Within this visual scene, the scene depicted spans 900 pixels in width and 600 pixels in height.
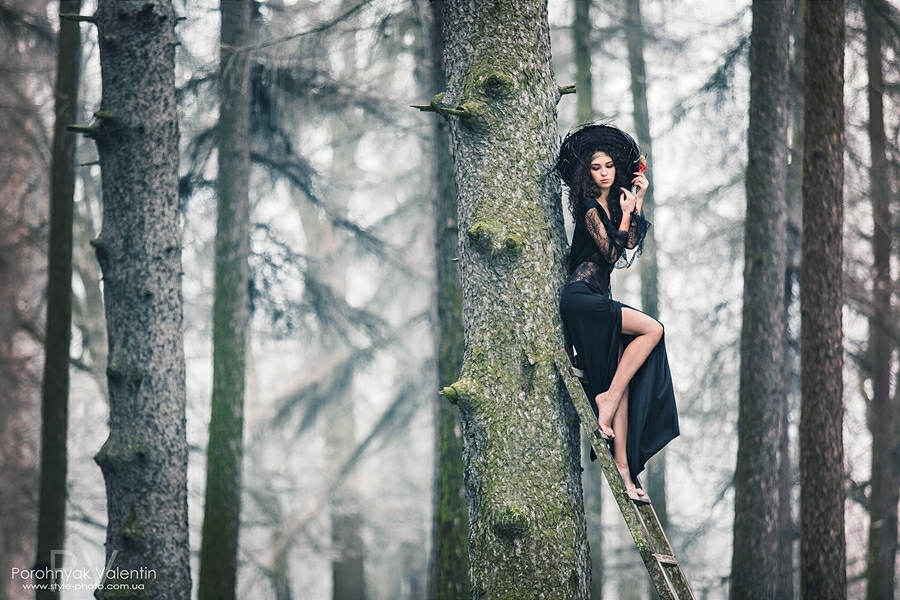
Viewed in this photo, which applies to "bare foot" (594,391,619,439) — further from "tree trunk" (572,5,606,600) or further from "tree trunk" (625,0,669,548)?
"tree trunk" (625,0,669,548)

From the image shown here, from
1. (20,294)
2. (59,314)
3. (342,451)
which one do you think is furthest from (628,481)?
(342,451)

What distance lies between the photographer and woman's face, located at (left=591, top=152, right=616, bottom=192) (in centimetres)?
626

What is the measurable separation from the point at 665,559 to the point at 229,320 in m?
6.87

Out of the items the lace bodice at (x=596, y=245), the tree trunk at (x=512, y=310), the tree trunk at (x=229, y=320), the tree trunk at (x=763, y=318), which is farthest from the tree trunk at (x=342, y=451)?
the lace bodice at (x=596, y=245)

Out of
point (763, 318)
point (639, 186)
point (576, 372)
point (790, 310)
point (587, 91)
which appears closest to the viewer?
point (576, 372)

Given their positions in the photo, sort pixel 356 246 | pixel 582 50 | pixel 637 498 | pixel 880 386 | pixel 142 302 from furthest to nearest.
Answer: pixel 356 246, pixel 582 50, pixel 880 386, pixel 142 302, pixel 637 498

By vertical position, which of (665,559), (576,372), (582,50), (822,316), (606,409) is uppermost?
(582,50)

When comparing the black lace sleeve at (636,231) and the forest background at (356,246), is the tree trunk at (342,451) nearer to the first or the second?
the forest background at (356,246)

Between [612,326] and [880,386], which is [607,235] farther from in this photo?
[880,386]

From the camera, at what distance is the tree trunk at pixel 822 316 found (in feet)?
25.6

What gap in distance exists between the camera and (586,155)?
624 cm

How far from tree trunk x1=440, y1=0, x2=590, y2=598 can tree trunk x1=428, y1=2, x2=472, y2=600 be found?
3.84 meters

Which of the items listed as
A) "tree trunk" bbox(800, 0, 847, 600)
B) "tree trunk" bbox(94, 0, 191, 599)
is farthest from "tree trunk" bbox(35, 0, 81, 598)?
"tree trunk" bbox(800, 0, 847, 600)

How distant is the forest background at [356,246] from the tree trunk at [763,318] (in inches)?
52.8
